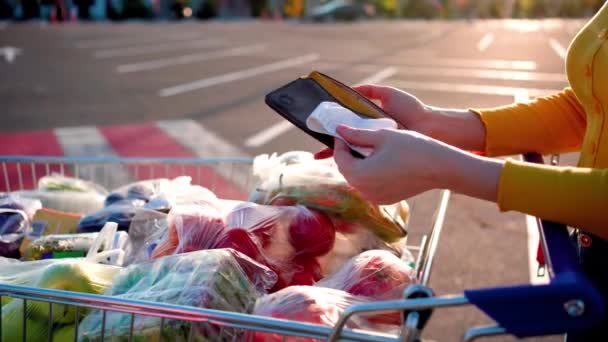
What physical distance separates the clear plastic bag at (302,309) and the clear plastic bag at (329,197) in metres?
0.50

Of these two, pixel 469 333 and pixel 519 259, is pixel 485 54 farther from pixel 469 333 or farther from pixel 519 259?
pixel 469 333

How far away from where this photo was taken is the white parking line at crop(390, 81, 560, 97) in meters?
11.4

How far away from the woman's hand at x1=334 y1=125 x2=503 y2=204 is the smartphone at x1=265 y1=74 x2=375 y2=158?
0.24m

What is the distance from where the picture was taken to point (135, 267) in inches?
76.4

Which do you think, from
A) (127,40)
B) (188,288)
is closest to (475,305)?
(188,288)

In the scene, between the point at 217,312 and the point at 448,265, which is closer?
the point at 217,312

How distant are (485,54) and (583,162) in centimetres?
1697

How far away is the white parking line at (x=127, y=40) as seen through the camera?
1723 centimetres

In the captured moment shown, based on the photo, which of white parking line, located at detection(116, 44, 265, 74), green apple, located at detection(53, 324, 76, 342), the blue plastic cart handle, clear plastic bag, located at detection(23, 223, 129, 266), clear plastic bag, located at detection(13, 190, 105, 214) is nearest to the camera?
the blue plastic cart handle

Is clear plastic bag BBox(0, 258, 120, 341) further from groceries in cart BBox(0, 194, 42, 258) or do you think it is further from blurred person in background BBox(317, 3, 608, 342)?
blurred person in background BBox(317, 3, 608, 342)

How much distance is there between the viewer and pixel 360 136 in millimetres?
1594

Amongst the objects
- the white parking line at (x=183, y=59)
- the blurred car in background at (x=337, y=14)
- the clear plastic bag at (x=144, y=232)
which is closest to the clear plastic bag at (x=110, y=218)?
the clear plastic bag at (x=144, y=232)

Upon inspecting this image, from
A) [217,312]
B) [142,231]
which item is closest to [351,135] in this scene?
[217,312]

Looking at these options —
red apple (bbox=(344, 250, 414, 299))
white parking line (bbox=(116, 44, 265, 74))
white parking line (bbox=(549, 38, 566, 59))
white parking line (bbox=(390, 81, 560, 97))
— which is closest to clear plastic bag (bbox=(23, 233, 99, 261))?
red apple (bbox=(344, 250, 414, 299))
